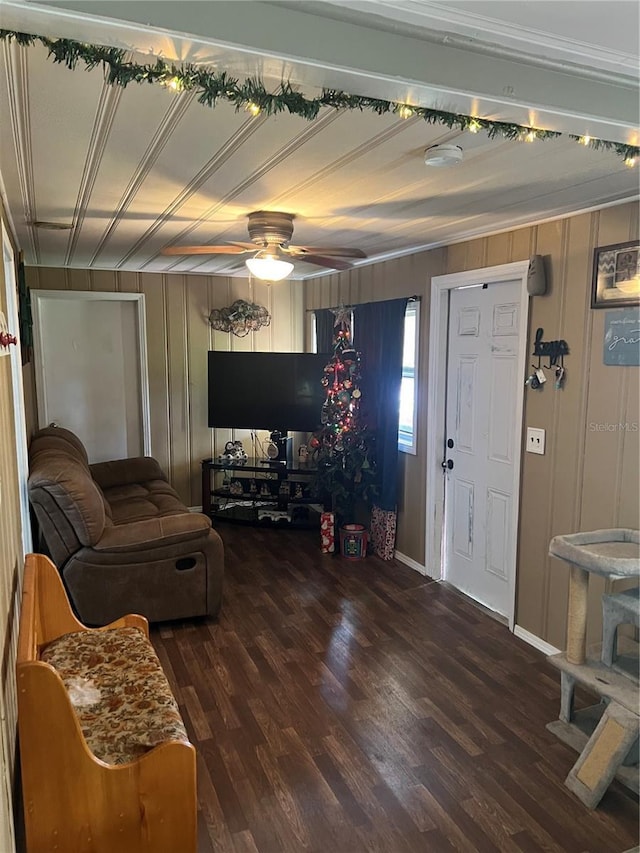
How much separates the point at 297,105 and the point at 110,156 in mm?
977

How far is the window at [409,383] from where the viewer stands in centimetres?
437

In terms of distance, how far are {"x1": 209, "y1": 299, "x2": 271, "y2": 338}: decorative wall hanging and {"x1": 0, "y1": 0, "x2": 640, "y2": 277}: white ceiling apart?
199 centimetres

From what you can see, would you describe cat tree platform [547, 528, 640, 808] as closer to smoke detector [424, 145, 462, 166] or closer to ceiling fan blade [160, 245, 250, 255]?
smoke detector [424, 145, 462, 166]

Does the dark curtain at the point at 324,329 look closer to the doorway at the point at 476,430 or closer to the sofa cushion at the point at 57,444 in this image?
the doorway at the point at 476,430

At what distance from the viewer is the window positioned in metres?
4.37

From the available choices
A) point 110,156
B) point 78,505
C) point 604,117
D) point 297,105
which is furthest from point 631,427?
point 78,505

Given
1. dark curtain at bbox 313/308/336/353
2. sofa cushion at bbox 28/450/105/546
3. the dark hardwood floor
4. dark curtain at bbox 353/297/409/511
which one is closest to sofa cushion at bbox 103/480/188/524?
sofa cushion at bbox 28/450/105/546

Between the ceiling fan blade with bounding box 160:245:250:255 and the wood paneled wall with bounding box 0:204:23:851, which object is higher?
the ceiling fan blade with bounding box 160:245:250:255

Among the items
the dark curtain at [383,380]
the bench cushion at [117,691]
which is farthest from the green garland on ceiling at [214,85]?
the dark curtain at [383,380]

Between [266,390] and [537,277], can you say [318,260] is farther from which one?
[266,390]

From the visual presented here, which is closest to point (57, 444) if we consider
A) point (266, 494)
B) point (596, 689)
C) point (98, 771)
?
point (266, 494)

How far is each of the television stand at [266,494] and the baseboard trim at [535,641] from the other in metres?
2.18

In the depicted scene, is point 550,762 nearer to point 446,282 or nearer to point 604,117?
point 604,117

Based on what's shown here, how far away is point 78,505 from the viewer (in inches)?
127
